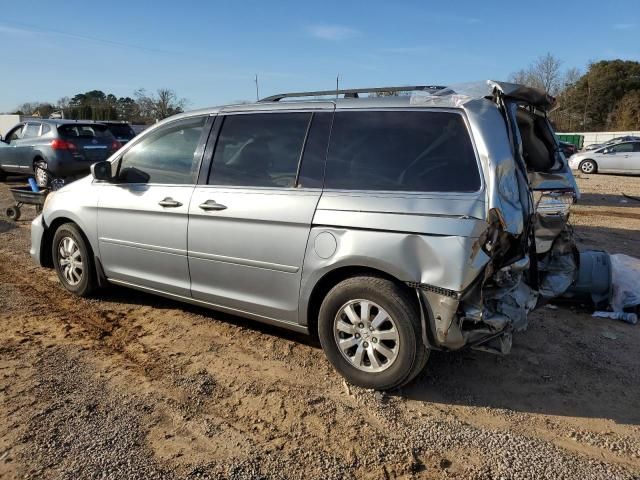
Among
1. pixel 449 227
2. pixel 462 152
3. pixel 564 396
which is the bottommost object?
pixel 564 396

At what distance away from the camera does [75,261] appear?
5.23 metres

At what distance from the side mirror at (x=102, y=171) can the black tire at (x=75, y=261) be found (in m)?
0.71

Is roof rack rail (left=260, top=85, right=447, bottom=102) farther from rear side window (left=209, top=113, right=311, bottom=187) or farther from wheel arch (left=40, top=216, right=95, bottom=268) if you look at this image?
wheel arch (left=40, top=216, right=95, bottom=268)

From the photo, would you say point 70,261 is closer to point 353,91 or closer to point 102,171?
point 102,171

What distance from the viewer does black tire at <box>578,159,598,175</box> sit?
886 inches

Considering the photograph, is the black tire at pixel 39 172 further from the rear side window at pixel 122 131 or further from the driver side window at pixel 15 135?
the rear side window at pixel 122 131

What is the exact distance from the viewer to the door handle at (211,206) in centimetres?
403

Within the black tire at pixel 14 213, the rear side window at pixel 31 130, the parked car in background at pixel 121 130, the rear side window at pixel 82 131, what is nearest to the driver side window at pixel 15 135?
the rear side window at pixel 31 130

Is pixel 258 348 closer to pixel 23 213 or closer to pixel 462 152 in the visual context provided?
pixel 462 152

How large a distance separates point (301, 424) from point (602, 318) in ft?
Result: 11.2

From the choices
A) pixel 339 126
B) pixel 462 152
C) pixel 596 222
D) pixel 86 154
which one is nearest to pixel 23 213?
pixel 86 154

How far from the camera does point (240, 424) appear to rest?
3168 millimetres

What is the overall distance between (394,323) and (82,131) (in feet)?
40.1

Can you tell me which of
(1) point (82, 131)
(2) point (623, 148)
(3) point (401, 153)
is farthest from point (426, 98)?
(2) point (623, 148)
